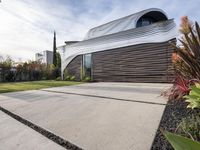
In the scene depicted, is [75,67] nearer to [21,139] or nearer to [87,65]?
[87,65]

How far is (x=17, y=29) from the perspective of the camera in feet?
31.7

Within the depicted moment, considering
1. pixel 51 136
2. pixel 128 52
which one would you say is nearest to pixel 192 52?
pixel 51 136

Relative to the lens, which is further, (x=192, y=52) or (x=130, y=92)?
(x=130, y=92)

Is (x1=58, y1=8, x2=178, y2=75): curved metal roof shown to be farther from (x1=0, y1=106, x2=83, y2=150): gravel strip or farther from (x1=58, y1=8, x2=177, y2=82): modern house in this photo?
(x1=0, y1=106, x2=83, y2=150): gravel strip

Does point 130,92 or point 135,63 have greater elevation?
point 135,63

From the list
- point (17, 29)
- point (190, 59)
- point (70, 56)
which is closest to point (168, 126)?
point (190, 59)

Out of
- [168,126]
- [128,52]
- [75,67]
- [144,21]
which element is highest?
[144,21]

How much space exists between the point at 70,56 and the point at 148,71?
7.62m

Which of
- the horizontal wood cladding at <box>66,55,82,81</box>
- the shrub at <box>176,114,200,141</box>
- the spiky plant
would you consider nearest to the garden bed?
the shrub at <box>176,114,200,141</box>

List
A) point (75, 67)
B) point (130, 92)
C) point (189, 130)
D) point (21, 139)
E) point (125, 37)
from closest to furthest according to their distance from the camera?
point (189, 130)
point (21, 139)
point (130, 92)
point (125, 37)
point (75, 67)

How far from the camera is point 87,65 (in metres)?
12.5

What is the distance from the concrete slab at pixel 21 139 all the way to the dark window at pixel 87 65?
1012cm

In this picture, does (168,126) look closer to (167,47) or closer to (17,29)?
(167,47)

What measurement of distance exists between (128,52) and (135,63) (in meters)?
0.92
